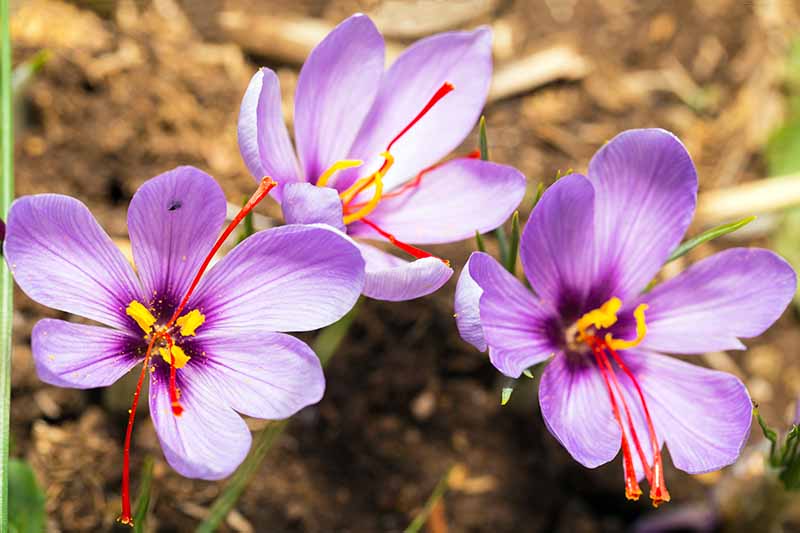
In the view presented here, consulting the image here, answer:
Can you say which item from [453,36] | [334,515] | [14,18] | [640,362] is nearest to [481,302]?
[640,362]

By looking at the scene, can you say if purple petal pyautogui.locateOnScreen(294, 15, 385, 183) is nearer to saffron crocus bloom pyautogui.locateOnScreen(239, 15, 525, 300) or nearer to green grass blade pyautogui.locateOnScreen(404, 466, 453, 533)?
saffron crocus bloom pyautogui.locateOnScreen(239, 15, 525, 300)

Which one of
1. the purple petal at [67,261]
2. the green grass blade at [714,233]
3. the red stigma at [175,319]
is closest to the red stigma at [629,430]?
the green grass blade at [714,233]

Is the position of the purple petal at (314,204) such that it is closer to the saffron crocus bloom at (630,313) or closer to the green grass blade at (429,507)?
the saffron crocus bloom at (630,313)

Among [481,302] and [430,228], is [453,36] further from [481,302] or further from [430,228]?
[481,302]

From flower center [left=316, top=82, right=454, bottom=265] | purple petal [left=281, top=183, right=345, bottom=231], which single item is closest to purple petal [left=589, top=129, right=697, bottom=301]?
flower center [left=316, top=82, right=454, bottom=265]

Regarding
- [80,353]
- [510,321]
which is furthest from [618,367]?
[80,353]

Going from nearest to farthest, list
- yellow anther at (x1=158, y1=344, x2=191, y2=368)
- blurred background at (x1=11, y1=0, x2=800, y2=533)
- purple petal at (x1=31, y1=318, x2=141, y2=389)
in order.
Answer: purple petal at (x1=31, y1=318, x2=141, y2=389) < yellow anther at (x1=158, y1=344, x2=191, y2=368) < blurred background at (x1=11, y1=0, x2=800, y2=533)
